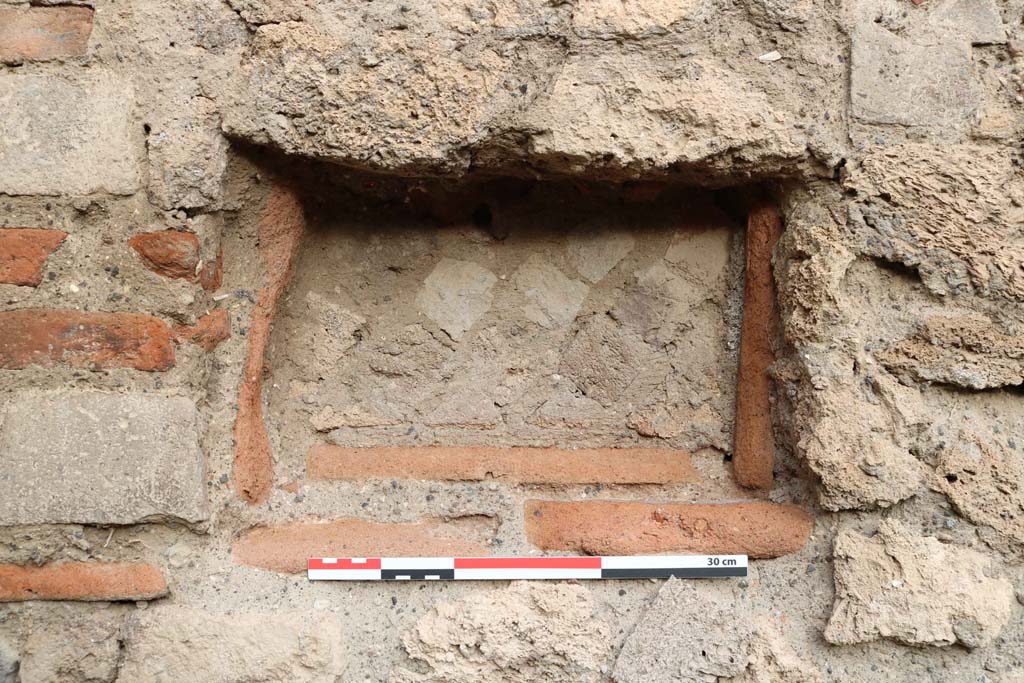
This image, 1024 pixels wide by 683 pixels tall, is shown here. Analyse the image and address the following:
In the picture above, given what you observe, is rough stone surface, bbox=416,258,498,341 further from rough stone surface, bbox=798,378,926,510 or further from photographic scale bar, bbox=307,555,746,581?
rough stone surface, bbox=798,378,926,510

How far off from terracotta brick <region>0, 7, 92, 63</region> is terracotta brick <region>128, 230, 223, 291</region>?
306 millimetres

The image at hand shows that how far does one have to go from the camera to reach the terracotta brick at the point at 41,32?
1179 millimetres

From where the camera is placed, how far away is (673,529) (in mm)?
1280

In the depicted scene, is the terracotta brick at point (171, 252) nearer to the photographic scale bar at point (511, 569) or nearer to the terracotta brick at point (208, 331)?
the terracotta brick at point (208, 331)

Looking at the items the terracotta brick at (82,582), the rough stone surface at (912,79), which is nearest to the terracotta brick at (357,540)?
the terracotta brick at (82,582)

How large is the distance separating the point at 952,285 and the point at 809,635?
1.92ft

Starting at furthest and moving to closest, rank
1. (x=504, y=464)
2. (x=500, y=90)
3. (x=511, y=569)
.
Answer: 1. (x=504, y=464)
2. (x=511, y=569)
3. (x=500, y=90)

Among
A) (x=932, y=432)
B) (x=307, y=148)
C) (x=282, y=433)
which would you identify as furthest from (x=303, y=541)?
(x=932, y=432)

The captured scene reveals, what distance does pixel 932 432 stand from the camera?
3.89ft

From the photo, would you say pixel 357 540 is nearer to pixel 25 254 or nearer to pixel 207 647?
pixel 207 647

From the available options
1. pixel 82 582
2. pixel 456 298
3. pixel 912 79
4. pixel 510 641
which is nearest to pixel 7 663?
pixel 82 582

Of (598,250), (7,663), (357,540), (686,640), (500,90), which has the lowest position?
(7,663)

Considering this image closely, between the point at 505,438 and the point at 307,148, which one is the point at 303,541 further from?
the point at 307,148

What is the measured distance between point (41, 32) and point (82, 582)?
0.85 metres
